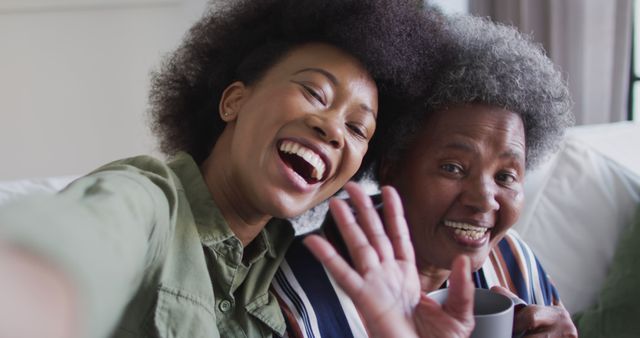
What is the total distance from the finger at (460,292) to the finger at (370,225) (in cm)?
8

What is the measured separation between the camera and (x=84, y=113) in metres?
2.64

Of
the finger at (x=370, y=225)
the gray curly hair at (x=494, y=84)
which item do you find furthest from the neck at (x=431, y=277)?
the finger at (x=370, y=225)

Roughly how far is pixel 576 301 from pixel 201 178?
39.5 inches

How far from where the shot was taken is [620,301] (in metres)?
1.48

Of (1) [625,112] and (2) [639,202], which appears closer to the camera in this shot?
(2) [639,202]

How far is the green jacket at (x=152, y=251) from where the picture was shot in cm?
57

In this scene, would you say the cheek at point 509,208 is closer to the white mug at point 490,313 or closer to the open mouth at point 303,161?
the white mug at point 490,313

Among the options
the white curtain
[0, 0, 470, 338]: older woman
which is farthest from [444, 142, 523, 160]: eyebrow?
the white curtain

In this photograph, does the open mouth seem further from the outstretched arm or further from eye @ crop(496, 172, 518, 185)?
eye @ crop(496, 172, 518, 185)

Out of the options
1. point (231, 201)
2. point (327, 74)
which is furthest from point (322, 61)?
point (231, 201)

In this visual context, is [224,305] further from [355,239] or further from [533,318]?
[533,318]

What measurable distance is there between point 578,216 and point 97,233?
1.36 meters

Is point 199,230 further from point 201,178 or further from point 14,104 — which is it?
point 14,104

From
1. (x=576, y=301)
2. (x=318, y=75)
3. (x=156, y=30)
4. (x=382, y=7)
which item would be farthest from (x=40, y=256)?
(x=156, y=30)
